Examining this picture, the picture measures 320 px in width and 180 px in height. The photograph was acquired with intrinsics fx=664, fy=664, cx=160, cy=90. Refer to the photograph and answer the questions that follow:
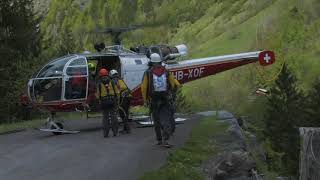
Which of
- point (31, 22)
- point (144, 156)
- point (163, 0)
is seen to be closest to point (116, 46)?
point (144, 156)

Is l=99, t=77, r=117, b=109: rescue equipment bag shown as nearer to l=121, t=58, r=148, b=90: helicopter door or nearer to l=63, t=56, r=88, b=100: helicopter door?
l=63, t=56, r=88, b=100: helicopter door

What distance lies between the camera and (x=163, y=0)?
311 ft

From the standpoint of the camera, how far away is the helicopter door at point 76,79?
19125 millimetres

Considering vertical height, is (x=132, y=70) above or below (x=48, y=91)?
above

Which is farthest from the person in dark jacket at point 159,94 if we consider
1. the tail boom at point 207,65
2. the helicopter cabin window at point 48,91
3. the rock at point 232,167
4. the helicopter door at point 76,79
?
the tail boom at point 207,65

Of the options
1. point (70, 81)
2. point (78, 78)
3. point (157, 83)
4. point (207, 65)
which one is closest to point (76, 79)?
point (78, 78)

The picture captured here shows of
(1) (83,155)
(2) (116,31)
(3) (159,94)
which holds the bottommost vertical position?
(1) (83,155)

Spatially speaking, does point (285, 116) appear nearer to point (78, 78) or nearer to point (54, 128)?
point (78, 78)

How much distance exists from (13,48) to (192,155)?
785 inches

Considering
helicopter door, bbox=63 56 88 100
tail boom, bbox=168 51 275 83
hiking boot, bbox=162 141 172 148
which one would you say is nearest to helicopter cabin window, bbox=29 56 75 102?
helicopter door, bbox=63 56 88 100

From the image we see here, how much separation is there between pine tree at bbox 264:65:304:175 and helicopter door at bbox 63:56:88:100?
14731mm

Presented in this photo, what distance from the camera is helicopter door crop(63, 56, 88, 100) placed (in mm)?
19125

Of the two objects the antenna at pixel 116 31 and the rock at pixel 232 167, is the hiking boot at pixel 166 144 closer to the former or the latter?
the rock at pixel 232 167

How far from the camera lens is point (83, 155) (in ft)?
45.0
